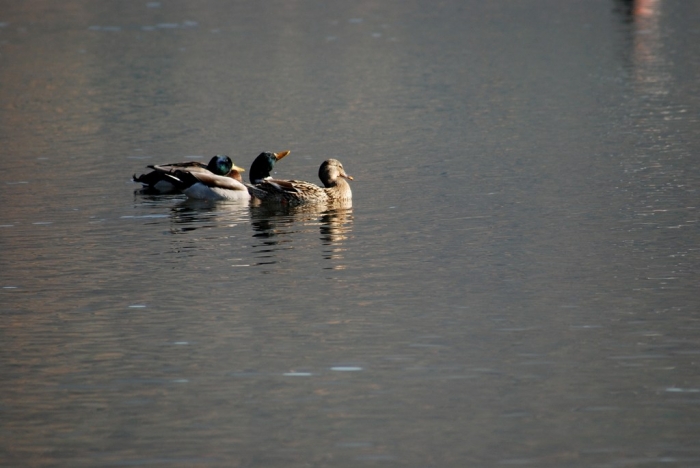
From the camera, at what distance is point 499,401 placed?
30.4 feet

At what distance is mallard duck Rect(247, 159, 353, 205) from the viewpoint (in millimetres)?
17938

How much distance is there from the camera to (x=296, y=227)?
650 inches

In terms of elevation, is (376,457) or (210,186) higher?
(210,186)

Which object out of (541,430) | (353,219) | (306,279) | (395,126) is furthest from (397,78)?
(541,430)

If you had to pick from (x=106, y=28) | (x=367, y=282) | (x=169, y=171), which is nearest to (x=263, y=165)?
(x=169, y=171)

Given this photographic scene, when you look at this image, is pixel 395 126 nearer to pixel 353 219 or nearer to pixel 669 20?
pixel 353 219

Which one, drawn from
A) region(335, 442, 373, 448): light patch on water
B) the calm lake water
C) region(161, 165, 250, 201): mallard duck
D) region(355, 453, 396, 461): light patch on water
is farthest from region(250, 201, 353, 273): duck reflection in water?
region(355, 453, 396, 461): light patch on water

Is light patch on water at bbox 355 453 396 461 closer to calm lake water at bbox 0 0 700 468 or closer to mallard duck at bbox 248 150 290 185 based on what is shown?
calm lake water at bbox 0 0 700 468

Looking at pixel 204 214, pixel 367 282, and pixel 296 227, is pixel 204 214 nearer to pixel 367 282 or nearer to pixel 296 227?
pixel 296 227

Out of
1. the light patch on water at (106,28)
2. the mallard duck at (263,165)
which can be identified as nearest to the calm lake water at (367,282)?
the mallard duck at (263,165)

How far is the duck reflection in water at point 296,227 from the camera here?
14.5 meters

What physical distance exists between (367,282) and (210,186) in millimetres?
6256

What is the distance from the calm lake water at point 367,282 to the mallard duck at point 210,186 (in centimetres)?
23

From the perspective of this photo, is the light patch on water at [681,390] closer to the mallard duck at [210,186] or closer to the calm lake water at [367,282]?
the calm lake water at [367,282]
